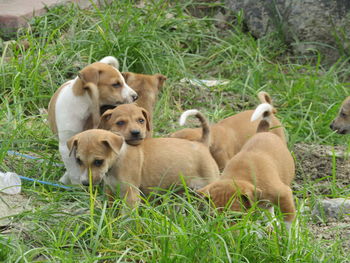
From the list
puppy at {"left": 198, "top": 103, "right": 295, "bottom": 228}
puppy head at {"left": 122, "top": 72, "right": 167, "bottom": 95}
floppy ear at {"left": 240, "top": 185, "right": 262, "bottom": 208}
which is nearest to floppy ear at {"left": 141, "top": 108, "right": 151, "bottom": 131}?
puppy head at {"left": 122, "top": 72, "right": 167, "bottom": 95}

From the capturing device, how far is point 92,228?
5387mm

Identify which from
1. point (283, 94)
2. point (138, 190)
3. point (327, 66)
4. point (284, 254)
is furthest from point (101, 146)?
point (327, 66)

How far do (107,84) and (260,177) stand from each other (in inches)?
73.1

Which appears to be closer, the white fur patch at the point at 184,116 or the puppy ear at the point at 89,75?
the white fur patch at the point at 184,116

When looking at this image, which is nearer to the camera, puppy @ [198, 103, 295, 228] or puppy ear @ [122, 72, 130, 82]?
puppy @ [198, 103, 295, 228]

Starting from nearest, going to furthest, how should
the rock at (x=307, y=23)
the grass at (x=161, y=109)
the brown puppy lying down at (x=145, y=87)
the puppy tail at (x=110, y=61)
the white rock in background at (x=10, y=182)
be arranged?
the grass at (x=161, y=109), the white rock in background at (x=10, y=182), the brown puppy lying down at (x=145, y=87), the puppy tail at (x=110, y=61), the rock at (x=307, y=23)

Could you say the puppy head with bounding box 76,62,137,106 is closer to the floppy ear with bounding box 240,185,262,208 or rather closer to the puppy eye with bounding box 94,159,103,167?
the puppy eye with bounding box 94,159,103,167

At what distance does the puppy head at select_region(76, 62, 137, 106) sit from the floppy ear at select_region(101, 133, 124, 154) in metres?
1.04

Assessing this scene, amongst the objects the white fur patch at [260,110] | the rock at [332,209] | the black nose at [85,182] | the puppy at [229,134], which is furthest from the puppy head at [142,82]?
the rock at [332,209]

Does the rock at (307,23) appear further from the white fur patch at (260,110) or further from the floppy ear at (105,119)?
the floppy ear at (105,119)

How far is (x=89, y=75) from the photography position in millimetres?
7043

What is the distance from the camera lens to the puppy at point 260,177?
559 centimetres

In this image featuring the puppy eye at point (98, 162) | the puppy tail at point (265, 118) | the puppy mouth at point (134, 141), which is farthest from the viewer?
the puppy tail at point (265, 118)

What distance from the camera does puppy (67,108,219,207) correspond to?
6.12 metres
